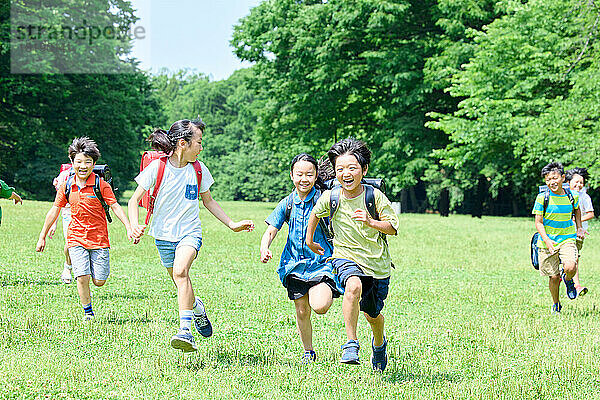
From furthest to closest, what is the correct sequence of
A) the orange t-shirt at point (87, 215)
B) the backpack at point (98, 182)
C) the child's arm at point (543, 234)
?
the child's arm at point (543, 234)
the backpack at point (98, 182)
the orange t-shirt at point (87, 215)

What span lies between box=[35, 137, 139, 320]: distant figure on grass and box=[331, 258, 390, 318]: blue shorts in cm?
349

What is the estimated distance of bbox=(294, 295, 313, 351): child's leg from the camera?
6.44 meters

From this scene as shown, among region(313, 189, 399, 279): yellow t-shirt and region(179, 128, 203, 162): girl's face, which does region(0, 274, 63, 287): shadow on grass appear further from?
region(313, 189, 399, 279): yellow t-shirt

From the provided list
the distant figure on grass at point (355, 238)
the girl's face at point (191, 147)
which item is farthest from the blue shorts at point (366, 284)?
the girl's face at point (191, 147)

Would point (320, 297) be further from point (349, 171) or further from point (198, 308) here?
point (198, 308)

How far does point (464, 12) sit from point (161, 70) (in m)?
130

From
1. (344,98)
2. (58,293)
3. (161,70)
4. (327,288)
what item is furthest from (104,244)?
(161,70)

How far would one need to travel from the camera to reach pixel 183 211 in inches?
257

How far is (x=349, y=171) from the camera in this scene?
5.91 meters

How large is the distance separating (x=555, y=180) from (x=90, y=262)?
6.27m

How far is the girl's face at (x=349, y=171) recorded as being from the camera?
5902 millimetres

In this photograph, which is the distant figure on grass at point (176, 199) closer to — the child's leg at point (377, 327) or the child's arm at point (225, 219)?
the child's arm at point (225, 219)

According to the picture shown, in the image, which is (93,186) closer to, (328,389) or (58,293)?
(58,293)

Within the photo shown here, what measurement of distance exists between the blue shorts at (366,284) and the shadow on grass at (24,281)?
703cm
